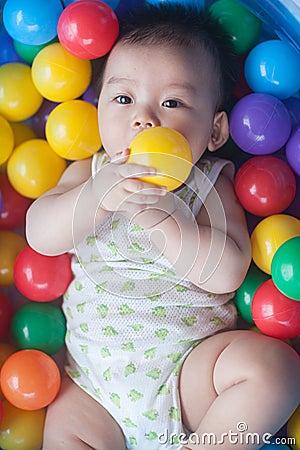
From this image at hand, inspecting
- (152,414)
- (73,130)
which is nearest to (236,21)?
(73,130)

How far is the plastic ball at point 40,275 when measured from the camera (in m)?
1.08

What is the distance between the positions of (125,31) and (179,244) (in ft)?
1.16

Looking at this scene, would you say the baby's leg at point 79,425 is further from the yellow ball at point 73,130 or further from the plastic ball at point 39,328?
the yellow ball at point 73,130

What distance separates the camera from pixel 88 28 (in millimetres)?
1043

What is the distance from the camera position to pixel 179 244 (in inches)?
39.5

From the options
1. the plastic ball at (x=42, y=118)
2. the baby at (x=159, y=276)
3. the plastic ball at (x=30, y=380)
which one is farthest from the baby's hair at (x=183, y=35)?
the plastic ball at (x=30, y=380)

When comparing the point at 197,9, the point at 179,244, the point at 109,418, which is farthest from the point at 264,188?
the point at 109,418

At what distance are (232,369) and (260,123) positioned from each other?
0.38 metres

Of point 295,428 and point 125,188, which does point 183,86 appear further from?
point 295,428

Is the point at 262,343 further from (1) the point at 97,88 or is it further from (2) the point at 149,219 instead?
(1) the point at 97,88

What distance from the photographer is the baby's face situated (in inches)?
39.1

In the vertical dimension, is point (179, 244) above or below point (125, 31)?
below

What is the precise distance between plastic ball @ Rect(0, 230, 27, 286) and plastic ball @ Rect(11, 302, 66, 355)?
58mm

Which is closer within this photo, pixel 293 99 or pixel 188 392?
pixel 188 392
